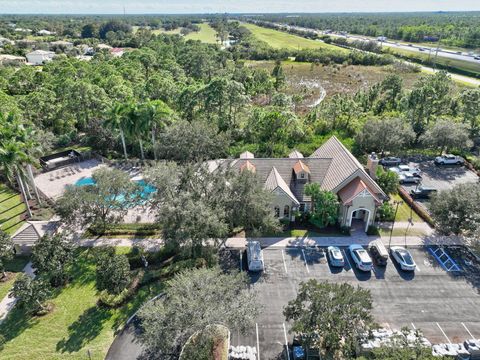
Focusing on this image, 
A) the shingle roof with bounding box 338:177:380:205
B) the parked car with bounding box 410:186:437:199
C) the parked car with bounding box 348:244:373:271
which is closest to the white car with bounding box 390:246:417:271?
the parked car with bounding box 348:244:373:271

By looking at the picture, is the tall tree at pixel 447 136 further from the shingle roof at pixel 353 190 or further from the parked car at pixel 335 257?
the parked car at pixel 335 257

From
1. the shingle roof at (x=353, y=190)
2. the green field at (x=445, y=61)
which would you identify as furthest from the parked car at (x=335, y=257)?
the green field at (x=445, y=61)

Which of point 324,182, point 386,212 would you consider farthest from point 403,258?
point 324,182

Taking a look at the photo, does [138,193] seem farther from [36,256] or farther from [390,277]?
[390,277]

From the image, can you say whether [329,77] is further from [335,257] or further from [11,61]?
[11,61]

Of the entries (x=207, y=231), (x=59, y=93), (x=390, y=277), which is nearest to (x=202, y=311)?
(x=207, y=231)

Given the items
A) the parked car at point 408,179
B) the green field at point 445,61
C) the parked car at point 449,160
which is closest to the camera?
the parked car at point 408,179
